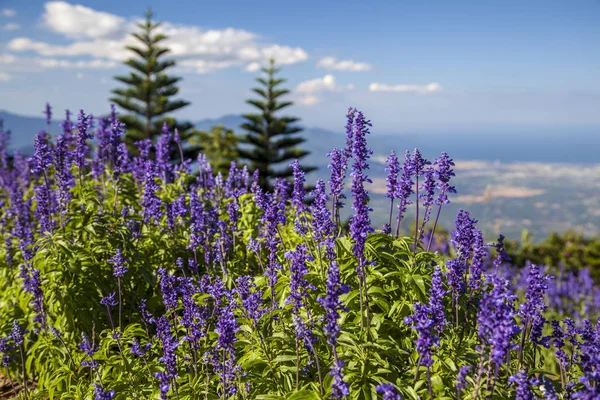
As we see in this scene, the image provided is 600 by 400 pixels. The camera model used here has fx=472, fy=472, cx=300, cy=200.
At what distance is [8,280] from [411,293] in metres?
6.21

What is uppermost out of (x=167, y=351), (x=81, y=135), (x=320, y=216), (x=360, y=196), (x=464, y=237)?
(x=81, y=135)

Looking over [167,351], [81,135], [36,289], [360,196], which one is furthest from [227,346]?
[81,135]

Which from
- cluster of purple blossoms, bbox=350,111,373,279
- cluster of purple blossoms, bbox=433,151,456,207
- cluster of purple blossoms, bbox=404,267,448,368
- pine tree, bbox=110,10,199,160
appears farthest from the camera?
pine tree, bbox=110,10,199,160

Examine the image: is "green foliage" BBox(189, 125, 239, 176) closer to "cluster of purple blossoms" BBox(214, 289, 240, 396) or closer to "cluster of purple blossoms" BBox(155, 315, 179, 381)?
"cluster of purple blossoms" BBox(155, 315, 179, 381)

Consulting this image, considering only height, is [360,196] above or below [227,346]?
above

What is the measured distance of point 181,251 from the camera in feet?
21.5

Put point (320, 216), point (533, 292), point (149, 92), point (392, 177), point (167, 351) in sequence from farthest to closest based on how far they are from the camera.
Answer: point (149, 92), point (392, 177), point (320, 216), point (533, 292), point (167, 351)

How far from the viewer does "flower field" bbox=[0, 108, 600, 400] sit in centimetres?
346

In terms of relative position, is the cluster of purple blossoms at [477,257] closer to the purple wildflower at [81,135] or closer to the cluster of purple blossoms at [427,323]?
the cluster of purple blossoms at [427,323]

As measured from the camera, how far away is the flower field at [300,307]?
11.4ft

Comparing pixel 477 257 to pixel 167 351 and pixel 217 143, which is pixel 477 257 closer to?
pixel 167 351

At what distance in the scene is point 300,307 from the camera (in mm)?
3961

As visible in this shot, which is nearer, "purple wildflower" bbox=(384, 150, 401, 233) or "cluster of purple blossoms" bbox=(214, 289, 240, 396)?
"cluster of purple blossoms" bbox=(214, 289, 240, 396)

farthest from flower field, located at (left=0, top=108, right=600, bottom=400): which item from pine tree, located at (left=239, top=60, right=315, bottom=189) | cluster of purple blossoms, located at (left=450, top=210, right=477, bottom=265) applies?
pine tree, located at (left=239, top=60, right=315, bottom=189)
